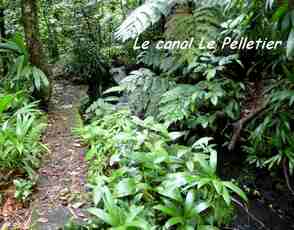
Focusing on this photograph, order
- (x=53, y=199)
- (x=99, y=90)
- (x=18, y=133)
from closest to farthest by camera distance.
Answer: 1. (x=53, y=199)
2. (x=18, y=133)
3. (x=99, y=90)

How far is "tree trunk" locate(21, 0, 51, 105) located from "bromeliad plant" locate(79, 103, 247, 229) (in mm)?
1373

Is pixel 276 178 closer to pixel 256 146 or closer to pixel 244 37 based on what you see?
pixel 256 146

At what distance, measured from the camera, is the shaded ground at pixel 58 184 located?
2.07 metres

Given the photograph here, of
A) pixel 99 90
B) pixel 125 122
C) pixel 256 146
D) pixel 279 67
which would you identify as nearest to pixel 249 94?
pixel 279 67

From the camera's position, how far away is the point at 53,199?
2.24m

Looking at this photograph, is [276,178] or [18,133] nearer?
[18,133]

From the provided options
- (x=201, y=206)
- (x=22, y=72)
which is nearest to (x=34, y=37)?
(x=22, y=72)

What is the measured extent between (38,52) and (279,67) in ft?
7.43

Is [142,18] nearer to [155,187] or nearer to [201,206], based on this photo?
[155,187]

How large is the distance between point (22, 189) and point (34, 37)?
1723 millimetres

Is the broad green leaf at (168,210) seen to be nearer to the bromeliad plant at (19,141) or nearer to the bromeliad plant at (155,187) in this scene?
the bromeliad plant at (155,187)

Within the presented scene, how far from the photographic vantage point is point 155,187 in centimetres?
212

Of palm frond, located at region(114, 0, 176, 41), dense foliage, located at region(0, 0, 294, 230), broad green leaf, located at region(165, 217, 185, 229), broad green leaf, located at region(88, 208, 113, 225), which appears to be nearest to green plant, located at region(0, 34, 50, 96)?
dense foliage, located at region(0, 0, 294, 230)

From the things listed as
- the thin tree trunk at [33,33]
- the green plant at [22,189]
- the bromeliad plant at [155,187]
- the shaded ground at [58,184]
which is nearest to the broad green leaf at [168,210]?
the bromeliad plant at [155,187]
